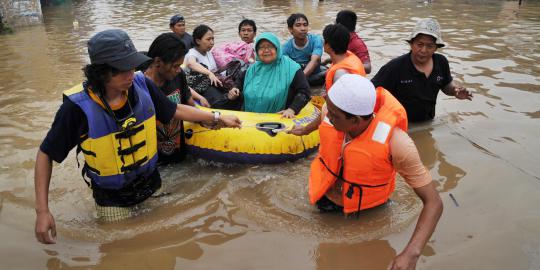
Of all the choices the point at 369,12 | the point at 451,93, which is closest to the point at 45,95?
the point at 451,93

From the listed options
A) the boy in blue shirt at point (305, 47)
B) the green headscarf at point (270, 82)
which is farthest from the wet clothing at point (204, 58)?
the boy in blue shirt at point (305, 47)

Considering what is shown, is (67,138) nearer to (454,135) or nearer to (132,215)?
(132,215)

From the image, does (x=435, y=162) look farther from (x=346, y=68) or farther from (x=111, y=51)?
(x=111, y=51)

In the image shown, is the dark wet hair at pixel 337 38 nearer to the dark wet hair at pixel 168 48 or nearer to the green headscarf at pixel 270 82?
the green headscarf at pixel 270 82

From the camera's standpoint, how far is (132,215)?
126 inches

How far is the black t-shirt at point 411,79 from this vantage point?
436 cm

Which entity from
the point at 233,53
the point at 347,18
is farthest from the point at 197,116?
the point at 347,18

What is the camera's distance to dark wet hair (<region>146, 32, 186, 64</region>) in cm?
325

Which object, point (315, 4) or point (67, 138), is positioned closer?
point (67, 138)

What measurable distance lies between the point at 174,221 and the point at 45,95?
4341 millimetres

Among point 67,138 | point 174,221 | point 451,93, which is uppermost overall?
point 67,138

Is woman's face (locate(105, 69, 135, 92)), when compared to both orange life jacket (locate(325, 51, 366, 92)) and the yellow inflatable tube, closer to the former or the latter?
the yellow inflatable tube

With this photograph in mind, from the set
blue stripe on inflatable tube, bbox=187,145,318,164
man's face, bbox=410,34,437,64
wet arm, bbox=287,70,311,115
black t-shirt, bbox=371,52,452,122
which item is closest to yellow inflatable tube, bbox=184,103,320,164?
blue stripe on inflatable tube, bbox=187,145,318,164

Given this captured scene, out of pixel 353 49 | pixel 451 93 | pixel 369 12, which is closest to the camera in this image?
pixel 451 93
